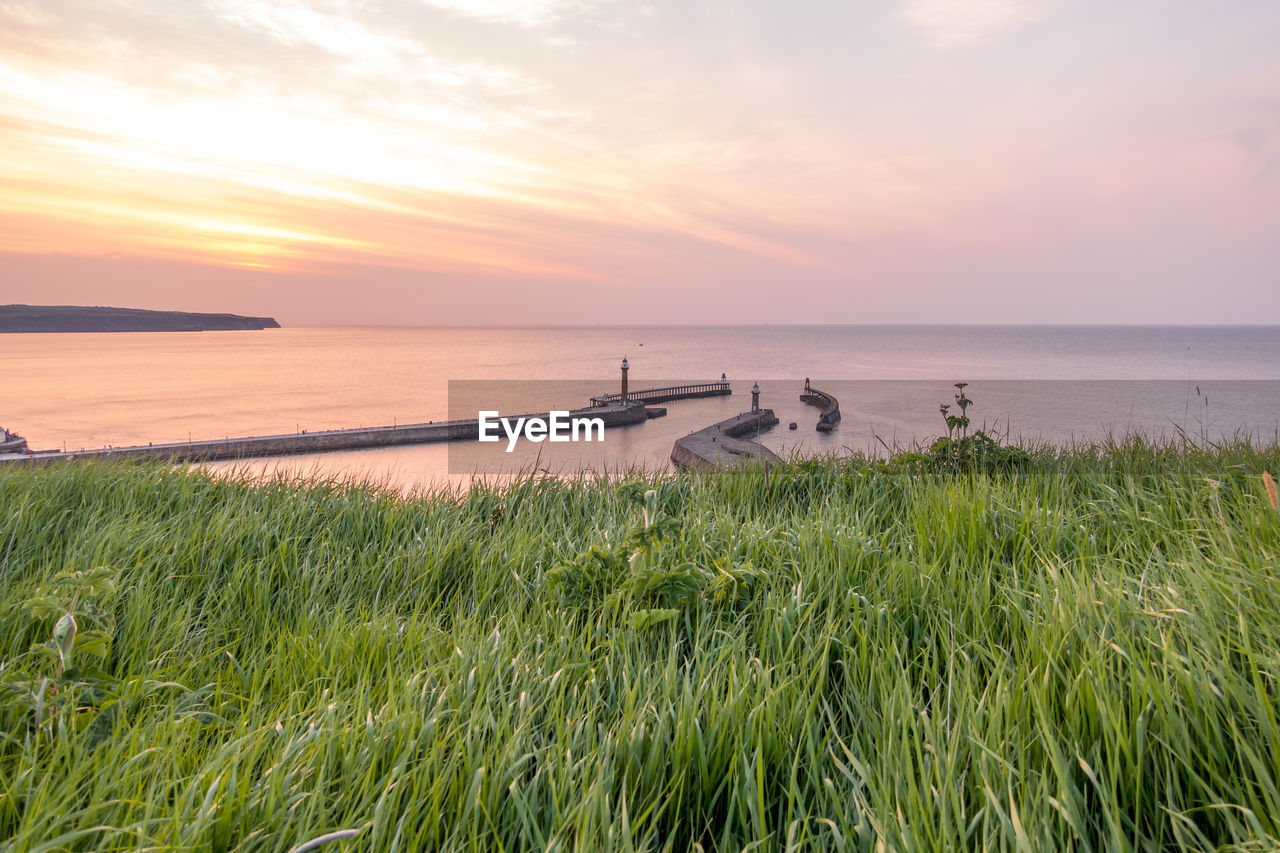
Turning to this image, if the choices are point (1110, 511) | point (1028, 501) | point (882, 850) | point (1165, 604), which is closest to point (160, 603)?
point (882, 850)

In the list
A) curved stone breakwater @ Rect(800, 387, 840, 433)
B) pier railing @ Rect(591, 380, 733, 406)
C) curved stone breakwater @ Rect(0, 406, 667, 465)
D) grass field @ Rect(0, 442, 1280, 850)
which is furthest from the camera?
pier railing @ Rect(591, 380, 733, 406)

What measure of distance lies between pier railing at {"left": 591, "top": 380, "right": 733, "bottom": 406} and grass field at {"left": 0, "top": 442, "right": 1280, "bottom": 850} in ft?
157

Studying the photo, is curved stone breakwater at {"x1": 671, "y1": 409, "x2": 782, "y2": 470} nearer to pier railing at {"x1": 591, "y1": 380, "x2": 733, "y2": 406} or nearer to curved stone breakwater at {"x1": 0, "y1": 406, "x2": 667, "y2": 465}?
curved stone breakwater at {"x1": 0, "y1": 406, "x2": 667, "y2": 465}

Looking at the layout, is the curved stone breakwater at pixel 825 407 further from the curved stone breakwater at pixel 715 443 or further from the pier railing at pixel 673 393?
the pier railing at pixel 673 393

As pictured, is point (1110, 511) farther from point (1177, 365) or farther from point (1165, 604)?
point (1177, 365)

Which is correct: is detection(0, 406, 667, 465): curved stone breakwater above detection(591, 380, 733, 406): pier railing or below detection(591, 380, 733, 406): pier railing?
below

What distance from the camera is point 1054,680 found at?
5.65ft

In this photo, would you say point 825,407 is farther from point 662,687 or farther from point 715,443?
point 662,687

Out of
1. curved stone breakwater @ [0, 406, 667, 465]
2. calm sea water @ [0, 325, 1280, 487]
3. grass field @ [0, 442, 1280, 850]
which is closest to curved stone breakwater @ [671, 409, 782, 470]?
calm sea water @ [0, 325, 1280, 487]

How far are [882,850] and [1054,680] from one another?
855 mm

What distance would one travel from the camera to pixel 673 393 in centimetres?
6366

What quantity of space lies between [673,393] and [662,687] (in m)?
62.0

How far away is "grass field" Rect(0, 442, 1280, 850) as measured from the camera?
53.6 inches

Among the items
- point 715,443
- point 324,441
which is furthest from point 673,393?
point 324,441
